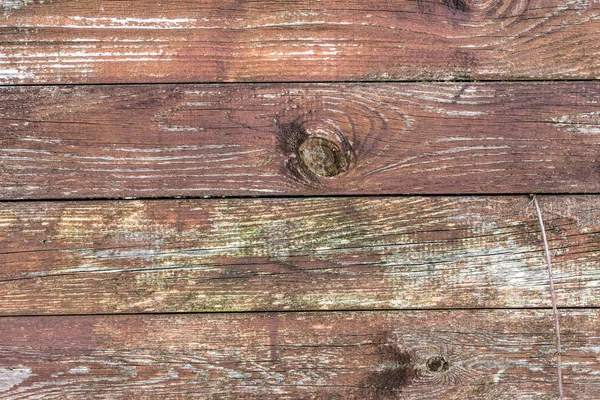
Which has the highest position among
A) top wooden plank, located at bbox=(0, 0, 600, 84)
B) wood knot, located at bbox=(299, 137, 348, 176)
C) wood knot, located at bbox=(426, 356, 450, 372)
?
top wooden plank, located at bbox=(0, 0, 600, 84)

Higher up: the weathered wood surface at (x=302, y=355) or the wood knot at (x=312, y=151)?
the wood knot at (x=312, y=151)

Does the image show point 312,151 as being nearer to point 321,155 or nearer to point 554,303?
point 321,155

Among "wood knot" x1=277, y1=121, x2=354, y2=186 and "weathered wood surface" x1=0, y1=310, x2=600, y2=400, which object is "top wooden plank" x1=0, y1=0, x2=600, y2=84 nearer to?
"wood knot" x1=277, y1=121, x2=354, y2=186

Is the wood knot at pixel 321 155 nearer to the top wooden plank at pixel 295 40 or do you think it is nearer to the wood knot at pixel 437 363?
the top wooden plank at pixel 295 40

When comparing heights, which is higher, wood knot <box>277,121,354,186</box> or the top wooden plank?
the top wooden plank

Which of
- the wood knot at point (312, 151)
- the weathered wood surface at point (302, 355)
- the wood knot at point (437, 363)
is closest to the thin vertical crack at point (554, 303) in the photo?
the weathered wood surface at point (302, 355)

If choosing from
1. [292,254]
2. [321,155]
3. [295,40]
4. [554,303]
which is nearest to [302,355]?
[292,254]

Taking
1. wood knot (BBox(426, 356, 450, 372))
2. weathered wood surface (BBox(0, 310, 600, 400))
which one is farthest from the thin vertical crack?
wood knot (BBox(426, 356, 450, 372))
